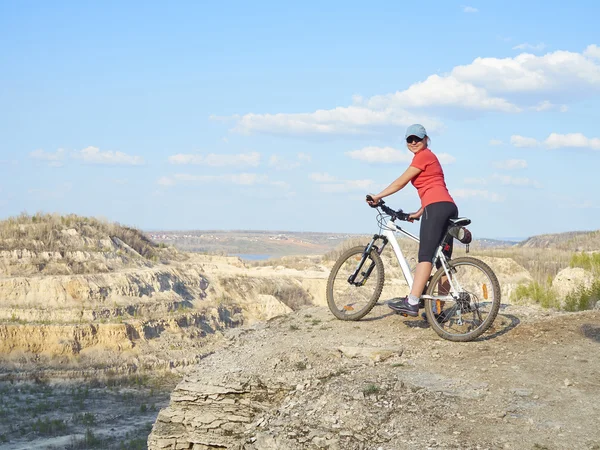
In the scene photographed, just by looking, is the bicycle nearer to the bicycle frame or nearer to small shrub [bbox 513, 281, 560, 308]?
the bicycle frame

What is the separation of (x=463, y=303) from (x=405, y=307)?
76 centimetres

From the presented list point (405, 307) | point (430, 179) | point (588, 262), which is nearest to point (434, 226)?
point (430, 179)

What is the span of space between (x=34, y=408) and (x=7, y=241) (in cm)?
1362

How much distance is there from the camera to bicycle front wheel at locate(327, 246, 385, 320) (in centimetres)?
912

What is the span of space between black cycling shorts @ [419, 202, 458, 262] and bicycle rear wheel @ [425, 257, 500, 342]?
27 centimetres

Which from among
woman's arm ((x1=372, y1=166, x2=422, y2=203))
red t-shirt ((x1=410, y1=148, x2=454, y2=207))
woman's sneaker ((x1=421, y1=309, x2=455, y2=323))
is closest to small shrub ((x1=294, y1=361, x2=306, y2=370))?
woman's sneaker ((x1=421, y1=309, x2=455, y2=323))

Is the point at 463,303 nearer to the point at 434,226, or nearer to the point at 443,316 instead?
the point at 443,316

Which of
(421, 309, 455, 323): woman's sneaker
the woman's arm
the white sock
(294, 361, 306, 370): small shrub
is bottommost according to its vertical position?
(294, 361, 306, 370): small shrub

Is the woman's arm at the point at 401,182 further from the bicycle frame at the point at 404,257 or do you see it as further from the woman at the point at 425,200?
the bicycle frame at the point at 404,257

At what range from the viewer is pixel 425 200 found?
8.29m

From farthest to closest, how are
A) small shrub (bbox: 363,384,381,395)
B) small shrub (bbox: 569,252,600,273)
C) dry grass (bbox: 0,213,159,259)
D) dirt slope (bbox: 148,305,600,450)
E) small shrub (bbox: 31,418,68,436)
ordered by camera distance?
dry grass (bbox: 0,213,159,259)
small shrub (bbox: 31,418,68,436)
small shrub (bbox: 569,252,600,273)
small shrub (bbox: 363,384,381,395)
dirt slope (bbox: 148,305,600,450)

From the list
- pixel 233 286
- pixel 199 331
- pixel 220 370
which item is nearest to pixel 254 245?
pixel 233 286

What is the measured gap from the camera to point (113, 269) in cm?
3281

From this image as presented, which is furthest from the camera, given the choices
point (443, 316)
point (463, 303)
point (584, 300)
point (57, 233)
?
point (57, 233)
